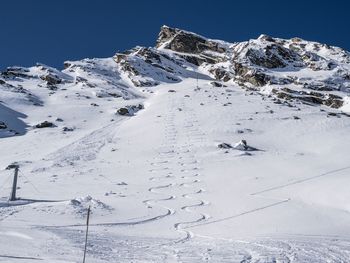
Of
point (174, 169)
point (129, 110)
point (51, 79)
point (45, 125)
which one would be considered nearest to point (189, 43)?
point (51, 79)

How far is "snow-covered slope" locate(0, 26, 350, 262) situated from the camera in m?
12.2

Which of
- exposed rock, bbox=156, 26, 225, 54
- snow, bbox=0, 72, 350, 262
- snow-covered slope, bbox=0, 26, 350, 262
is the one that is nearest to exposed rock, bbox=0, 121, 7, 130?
snow-covered slope, bbox=0, 26, 350, 262

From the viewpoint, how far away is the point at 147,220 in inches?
649

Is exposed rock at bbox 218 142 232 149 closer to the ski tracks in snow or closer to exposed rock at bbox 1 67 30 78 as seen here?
the ski tracks in snow

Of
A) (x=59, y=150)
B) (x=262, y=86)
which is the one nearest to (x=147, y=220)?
(x=59, y=150)

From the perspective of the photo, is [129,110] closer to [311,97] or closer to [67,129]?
[67,129]

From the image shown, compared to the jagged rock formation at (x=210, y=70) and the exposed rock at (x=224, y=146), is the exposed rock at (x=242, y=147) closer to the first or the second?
the exposed rock at (x=224, y=146)

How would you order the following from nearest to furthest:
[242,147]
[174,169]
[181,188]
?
[181,188] < [174,169] < [242,147]

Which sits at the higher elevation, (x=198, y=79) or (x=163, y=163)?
(x=198, y=79)

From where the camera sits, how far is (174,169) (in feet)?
103

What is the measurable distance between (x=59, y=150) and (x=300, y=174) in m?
19.9

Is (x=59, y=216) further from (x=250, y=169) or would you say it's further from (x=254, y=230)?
(x=250, y=169)

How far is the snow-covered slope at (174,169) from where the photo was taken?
12.2 metres

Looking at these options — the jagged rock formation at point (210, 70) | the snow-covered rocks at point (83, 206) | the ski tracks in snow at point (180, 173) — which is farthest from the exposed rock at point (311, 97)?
the snow-covered rocks at point (83, 206)
